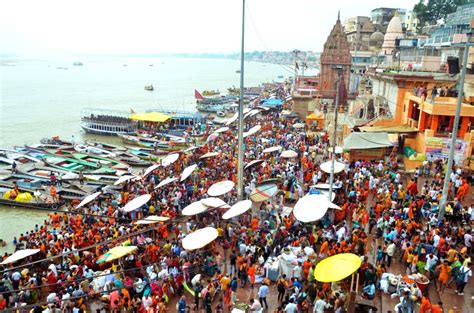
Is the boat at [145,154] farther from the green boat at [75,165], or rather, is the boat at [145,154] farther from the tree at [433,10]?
the tree at [433,10]

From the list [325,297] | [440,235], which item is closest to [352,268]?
[325,297]

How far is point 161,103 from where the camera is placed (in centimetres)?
8012

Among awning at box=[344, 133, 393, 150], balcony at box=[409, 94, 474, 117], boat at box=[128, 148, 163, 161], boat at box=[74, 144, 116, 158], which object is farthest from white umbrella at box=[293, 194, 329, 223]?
boat at box=[74, 144, 116, 158]

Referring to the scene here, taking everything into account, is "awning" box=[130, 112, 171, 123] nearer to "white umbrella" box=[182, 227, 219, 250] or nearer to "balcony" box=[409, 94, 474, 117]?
"balcony" box=[409, 94, 474, 117]

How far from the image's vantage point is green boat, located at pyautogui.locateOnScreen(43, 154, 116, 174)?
27073mm

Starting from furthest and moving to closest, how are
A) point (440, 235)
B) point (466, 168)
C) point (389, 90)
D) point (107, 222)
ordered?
point (389, 90), point (466, 168), point (107, 222), point (440, 235)

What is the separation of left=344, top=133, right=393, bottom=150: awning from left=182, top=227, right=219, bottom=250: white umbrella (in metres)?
11.2

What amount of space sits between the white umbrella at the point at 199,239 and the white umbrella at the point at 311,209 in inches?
105

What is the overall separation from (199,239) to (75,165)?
20.2m

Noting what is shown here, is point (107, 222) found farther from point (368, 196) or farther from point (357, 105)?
point (357, 105)

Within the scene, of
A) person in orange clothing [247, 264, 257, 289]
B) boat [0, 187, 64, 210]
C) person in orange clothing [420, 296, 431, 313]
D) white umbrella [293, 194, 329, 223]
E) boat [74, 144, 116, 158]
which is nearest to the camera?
person in orange clothing [420, 296, 431, 313]

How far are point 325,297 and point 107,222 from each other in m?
9.57

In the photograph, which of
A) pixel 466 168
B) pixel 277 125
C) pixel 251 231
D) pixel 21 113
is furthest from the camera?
pixel 21 113

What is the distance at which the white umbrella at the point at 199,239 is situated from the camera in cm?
1115
